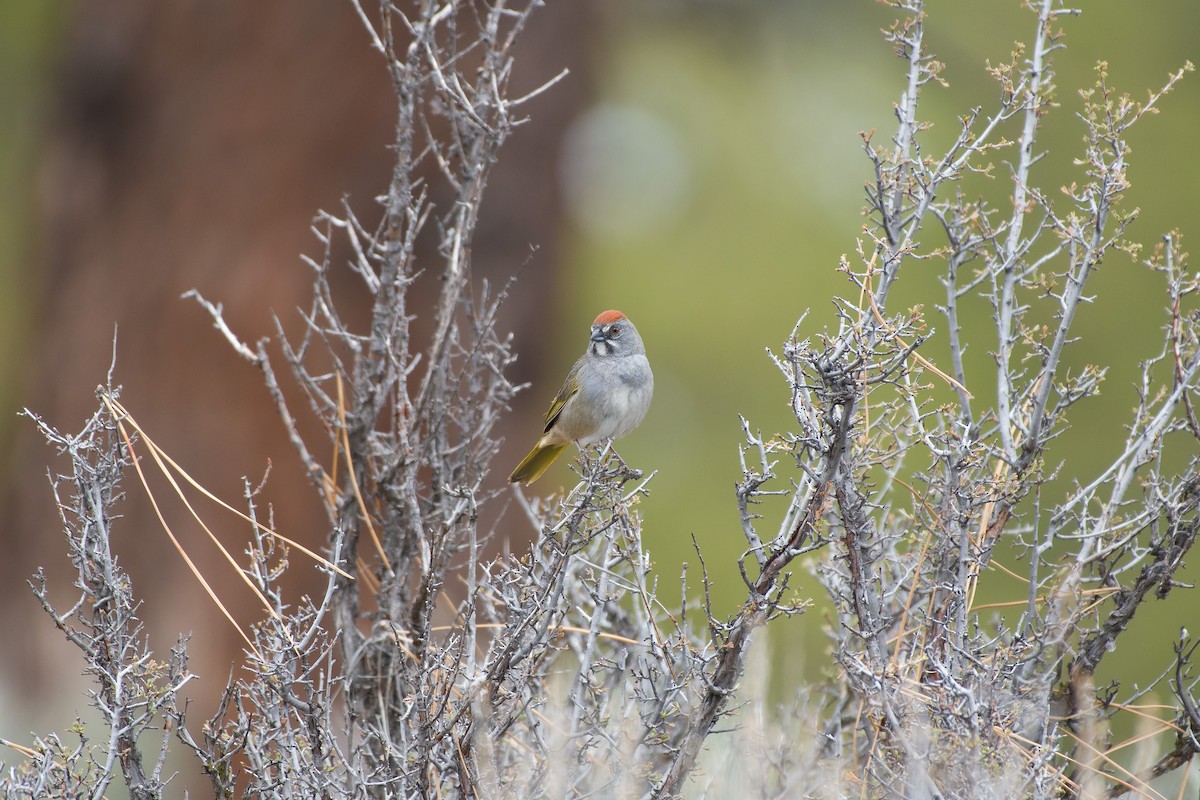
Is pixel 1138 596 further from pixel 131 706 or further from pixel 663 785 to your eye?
pixel 131 706

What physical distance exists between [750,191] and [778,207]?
1.61ft

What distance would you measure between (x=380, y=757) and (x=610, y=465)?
3.12 ft

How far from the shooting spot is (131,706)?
7.97 feet

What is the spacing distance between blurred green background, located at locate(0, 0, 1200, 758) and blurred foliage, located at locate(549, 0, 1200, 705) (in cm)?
2

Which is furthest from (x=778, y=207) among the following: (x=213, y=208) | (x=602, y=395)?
(x=602, y=395)

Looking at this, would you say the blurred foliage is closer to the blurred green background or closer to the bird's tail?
the blurred green background

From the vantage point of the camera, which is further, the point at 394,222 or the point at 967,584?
the point at 394,222

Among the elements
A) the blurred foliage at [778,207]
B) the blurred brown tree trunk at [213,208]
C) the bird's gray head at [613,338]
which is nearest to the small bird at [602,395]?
the bird's gray head at [613,338]

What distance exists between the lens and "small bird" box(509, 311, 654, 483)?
4.26 m

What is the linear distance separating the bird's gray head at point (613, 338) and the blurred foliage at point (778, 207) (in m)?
2.74

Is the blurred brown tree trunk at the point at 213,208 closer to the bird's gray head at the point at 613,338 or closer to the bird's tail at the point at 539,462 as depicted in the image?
the bird's tail at the point at 539,462

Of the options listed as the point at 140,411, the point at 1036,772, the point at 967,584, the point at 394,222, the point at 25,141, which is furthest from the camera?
the point at 25,141

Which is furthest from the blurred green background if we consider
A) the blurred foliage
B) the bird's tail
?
the bird's tail

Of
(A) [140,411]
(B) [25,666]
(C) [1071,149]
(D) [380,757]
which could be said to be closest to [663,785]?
(D) [380,757]
